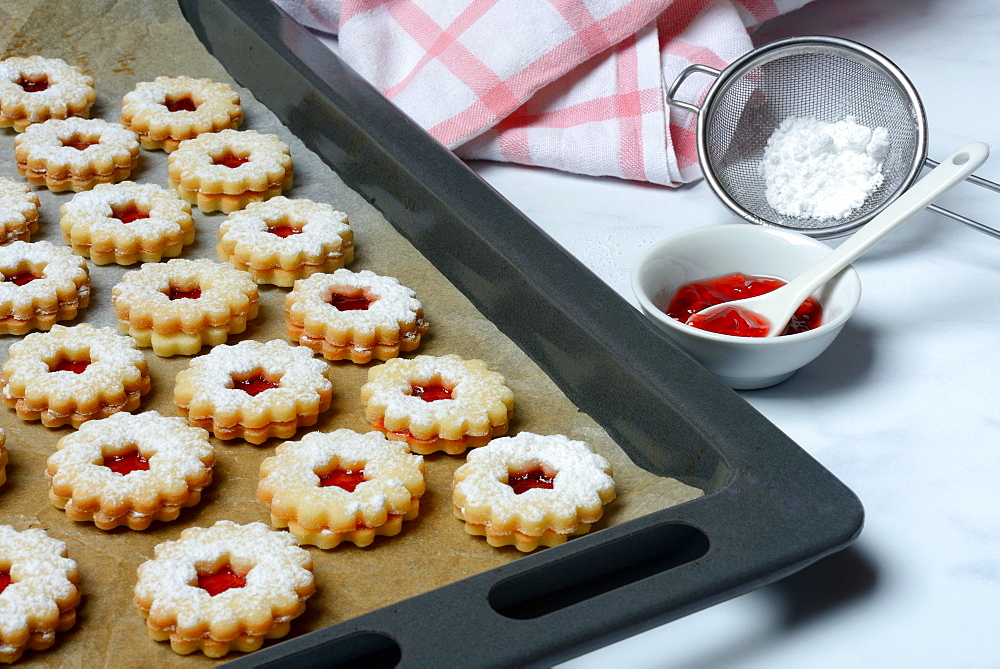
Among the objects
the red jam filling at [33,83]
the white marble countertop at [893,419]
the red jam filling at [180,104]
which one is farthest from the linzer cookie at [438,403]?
the red jam filling at [33,83]

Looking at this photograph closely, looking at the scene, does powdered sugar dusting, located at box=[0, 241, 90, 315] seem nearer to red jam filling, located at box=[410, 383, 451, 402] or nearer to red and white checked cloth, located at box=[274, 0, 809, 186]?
red jam filling, located at box=[410, 383, 451, 402]

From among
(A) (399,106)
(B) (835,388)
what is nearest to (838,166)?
(B) (835,388)

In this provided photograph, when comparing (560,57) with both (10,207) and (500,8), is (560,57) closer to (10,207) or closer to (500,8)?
(500,8)

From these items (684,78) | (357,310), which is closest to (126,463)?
(357,310)

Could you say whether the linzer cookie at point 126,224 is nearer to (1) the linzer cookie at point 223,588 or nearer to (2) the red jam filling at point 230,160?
(2) the red jam filling at point 230,160

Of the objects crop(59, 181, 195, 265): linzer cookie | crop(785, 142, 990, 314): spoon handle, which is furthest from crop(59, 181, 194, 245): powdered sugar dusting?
crop(785, 142, 990, 314): spoon handle

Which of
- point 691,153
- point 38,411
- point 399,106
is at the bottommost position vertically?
point 38,411
